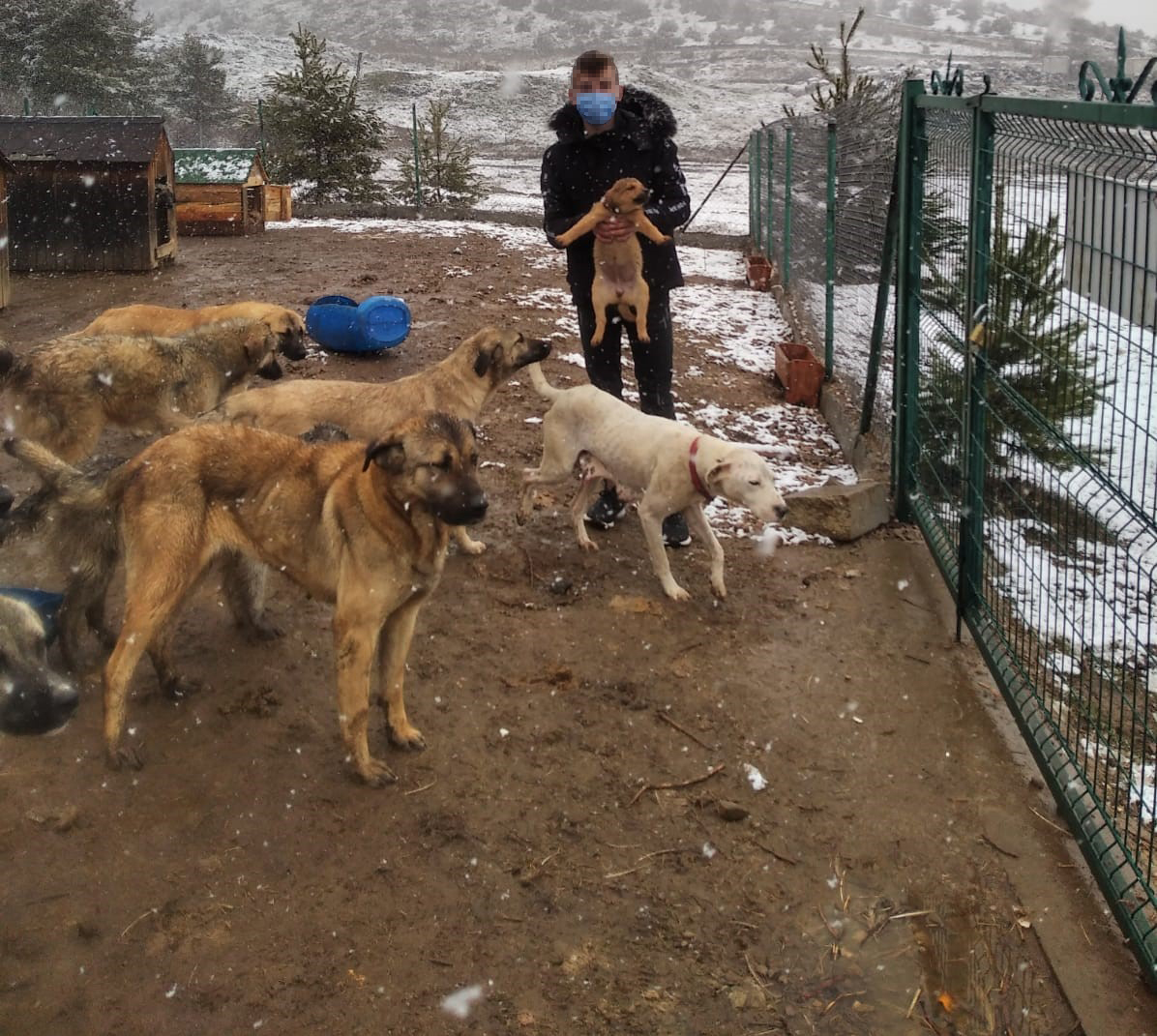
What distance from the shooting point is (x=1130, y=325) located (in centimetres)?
271

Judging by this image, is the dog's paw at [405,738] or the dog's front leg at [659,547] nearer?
the dog's paw at [405,738]

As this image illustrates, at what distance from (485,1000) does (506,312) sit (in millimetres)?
8531

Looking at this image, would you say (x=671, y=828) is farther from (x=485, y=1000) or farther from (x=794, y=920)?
(x=485, y=1000)

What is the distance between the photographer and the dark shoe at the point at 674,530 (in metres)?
5.79

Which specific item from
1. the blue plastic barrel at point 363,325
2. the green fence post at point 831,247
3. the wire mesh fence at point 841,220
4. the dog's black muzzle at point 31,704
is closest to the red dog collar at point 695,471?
the wire mesh fence at point 841,220

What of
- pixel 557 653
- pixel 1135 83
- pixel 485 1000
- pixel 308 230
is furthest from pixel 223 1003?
pixel 308 230

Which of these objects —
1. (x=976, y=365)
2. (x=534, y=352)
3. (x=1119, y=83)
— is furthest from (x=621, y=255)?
(x=1119, y=83)

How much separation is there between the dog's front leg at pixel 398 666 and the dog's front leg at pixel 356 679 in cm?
19

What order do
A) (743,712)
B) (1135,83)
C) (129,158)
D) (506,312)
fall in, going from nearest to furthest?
(1135,83) → (743,712) → (506,312) → (129,158)

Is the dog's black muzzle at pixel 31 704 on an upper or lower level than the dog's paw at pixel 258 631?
upper

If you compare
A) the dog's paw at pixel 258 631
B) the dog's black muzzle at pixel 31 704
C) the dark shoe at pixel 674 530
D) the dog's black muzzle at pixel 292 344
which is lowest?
the dog's paw at pixel 258 631

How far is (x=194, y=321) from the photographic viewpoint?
24.0ft

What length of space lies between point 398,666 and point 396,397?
7.86 ft

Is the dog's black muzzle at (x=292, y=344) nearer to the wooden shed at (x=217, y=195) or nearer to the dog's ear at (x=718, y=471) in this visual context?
the dog's ear at (x=718, y=471)
